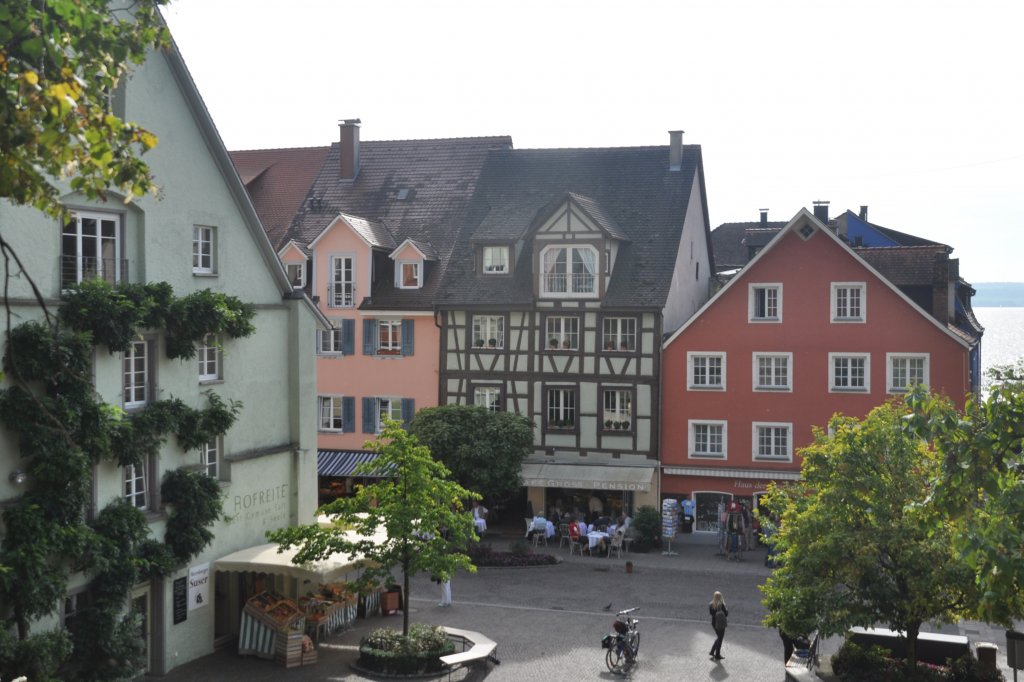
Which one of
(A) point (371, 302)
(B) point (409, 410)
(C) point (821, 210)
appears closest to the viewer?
(B) point (409, 410)

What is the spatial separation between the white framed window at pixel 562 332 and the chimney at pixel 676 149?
7605 millimetres

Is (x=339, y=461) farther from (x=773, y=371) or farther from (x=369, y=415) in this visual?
(x=773, y=371)

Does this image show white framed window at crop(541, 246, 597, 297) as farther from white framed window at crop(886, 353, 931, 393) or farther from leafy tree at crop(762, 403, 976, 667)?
leafy tree at crop(762, 403, 976, 667)

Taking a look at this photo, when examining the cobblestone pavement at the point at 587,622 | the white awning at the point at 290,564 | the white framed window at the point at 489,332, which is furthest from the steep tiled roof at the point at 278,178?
the white awning at the point at 290,564

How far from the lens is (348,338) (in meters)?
43.2

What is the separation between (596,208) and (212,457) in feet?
65.8

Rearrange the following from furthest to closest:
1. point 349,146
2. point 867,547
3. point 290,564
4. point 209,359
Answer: point 349,146 → point 209,359 → point 290,564 → point 867,547

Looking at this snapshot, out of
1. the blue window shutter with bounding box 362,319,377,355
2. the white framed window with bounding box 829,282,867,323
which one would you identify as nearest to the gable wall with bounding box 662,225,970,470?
the white framed window with bounding box 829,282,867,323

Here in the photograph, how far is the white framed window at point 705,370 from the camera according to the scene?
39500 mm

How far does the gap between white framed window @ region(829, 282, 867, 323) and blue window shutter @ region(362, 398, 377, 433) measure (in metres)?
16.2

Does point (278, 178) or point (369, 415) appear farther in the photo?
point (278, 178)

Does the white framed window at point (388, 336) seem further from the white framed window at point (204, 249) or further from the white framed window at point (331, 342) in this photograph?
the white framed window at point (204, 249)

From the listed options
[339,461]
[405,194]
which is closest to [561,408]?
[339,461]

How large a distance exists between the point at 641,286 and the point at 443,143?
1258 centimetres
